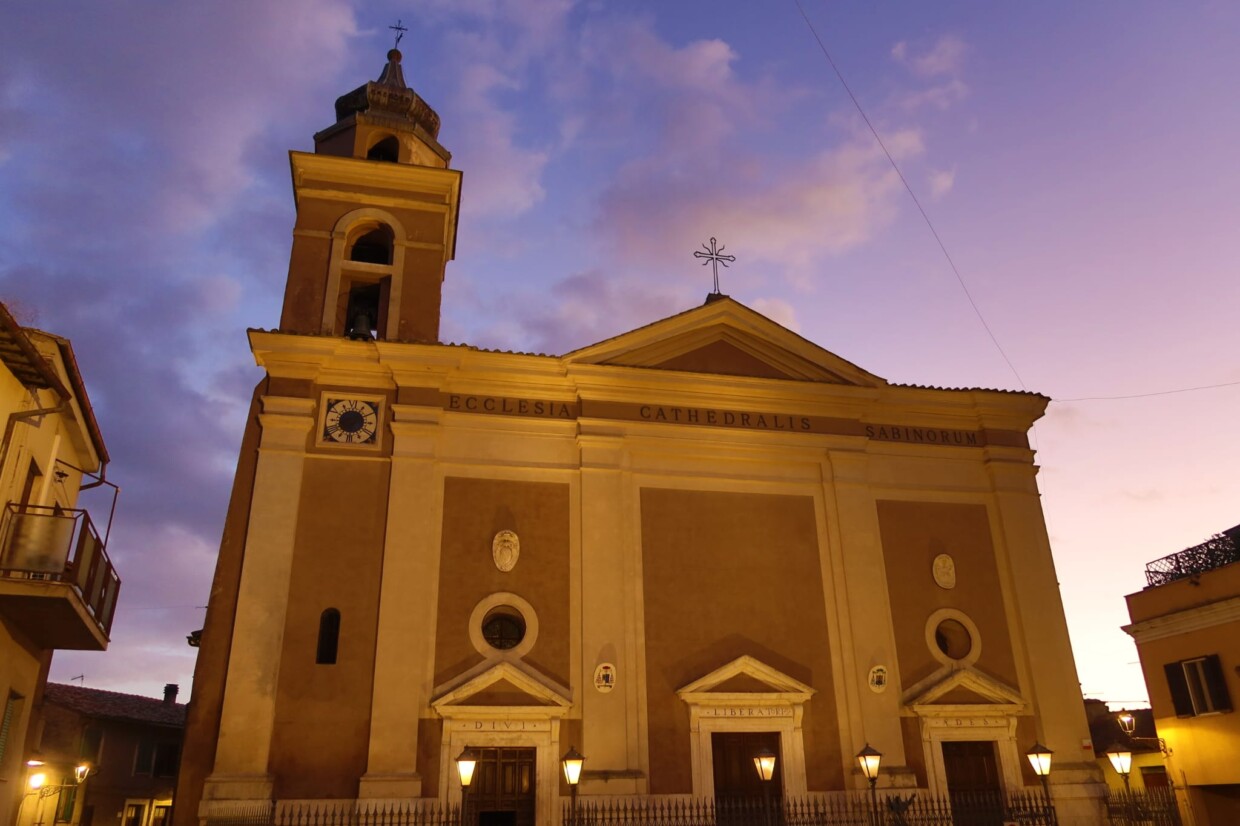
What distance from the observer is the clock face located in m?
18.3

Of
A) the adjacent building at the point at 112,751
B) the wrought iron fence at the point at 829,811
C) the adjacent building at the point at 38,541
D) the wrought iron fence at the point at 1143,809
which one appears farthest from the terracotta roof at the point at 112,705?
the wrought iron fence at the point at 1143,809

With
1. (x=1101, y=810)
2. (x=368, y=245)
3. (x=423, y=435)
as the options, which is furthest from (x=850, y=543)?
(x=368, y=245)

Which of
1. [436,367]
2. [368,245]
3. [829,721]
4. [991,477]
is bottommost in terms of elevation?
[829,721]

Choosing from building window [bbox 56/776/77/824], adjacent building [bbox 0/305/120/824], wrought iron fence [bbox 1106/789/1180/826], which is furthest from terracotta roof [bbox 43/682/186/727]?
wrought iron fence [bbox 1106/789/1180/826]

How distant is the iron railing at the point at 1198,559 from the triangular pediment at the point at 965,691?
6.95 meters

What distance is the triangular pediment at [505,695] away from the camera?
16578 millimetres

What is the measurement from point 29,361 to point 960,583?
55.1ft

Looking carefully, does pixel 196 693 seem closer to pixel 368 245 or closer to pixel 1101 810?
pixel 368 245

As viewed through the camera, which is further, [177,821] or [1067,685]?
[1067,685]

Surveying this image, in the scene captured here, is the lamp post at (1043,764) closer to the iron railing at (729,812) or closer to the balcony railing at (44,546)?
the iron railing at (729,812)

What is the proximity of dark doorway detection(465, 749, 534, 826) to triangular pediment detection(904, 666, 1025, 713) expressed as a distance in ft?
23.9

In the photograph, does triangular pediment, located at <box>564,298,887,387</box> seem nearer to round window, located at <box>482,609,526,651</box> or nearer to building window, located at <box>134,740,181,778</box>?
round window, located at <box>482,609,526,651</box>

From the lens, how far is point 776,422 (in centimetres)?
2050

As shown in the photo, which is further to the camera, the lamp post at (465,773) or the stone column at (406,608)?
the stone column at (406,608)
